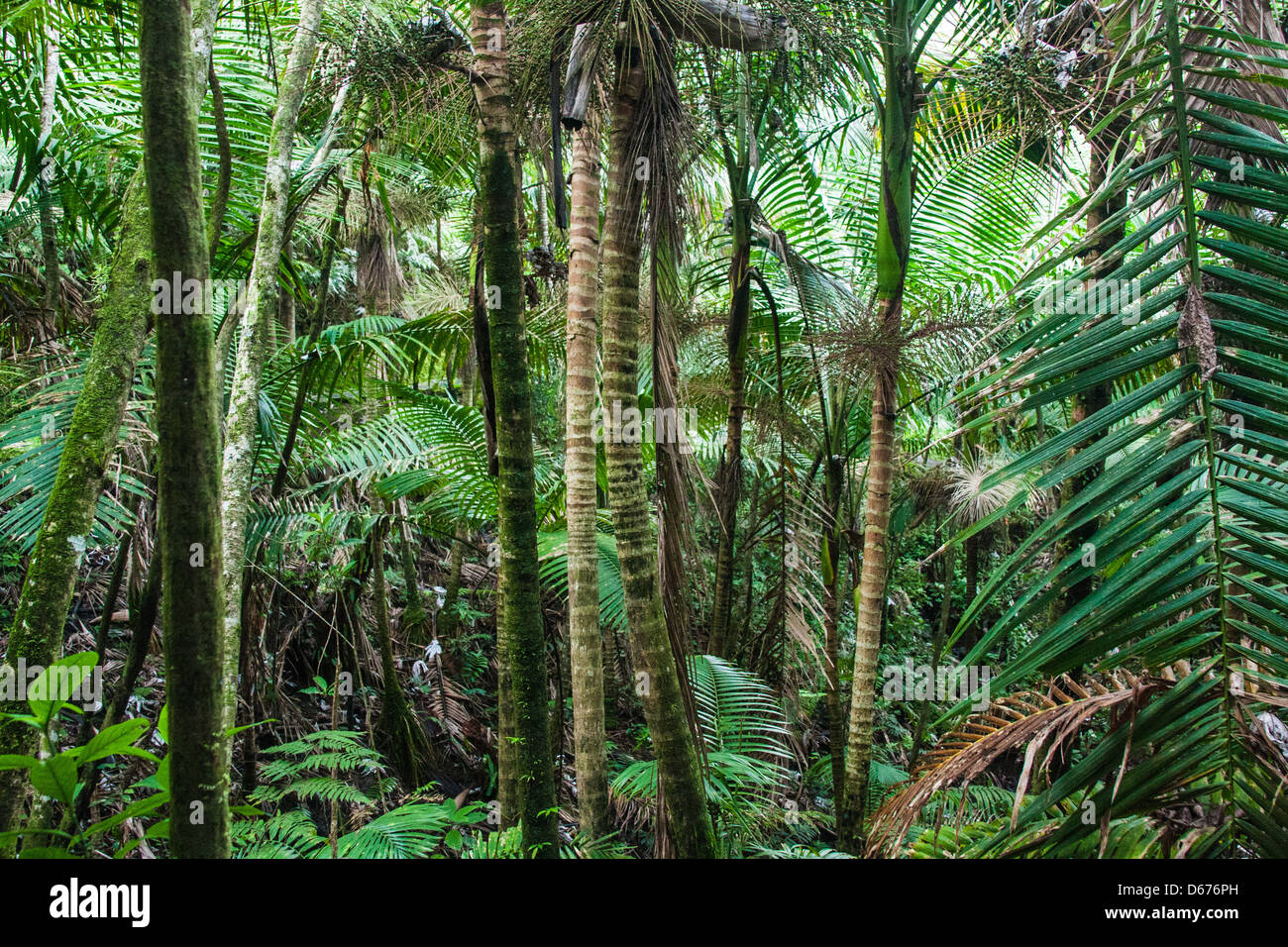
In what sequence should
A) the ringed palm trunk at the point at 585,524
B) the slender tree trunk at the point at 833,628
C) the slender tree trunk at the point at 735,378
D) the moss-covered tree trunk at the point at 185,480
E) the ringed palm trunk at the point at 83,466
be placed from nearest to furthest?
the moss-covered tree trunk at the point at 185,480 < the ringed palm trunk at the point at 83,466 < the ringed palm trunk at the point at 585,524 < the slender tree trunk at the point at 735,378 < the slender tree trunk at the point at 833,628

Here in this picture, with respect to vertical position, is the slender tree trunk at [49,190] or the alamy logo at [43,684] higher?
the slender tree trunk at [49,190]

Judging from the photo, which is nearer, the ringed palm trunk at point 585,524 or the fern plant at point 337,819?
the fern plant at point 337,819

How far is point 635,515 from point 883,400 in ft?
6.01

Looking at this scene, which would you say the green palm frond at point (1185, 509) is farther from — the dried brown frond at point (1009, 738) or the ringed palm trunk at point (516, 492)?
the ringed palm trunk at point (516, 492)

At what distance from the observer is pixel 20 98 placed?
3.77 metres

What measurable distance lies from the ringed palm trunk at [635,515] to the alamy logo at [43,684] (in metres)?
1.62

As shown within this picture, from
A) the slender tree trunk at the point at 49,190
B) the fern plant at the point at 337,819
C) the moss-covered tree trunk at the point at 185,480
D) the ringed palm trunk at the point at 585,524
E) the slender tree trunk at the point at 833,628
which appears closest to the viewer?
the moss-covered tree trunk at the point at 185,480

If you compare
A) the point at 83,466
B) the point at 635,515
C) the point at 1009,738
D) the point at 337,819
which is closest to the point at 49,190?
the point at 83,466

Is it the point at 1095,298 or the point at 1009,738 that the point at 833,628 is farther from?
the point at 1095,298

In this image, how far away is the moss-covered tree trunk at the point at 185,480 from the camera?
4.93ft

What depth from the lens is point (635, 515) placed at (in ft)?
9.39

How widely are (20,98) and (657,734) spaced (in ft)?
13.9

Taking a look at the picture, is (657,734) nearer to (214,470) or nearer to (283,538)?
(214,470)

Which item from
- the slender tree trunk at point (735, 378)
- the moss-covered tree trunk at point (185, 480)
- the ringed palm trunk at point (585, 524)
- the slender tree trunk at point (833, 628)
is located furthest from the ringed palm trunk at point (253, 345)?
the slender tree trunk at point (833, 628)
